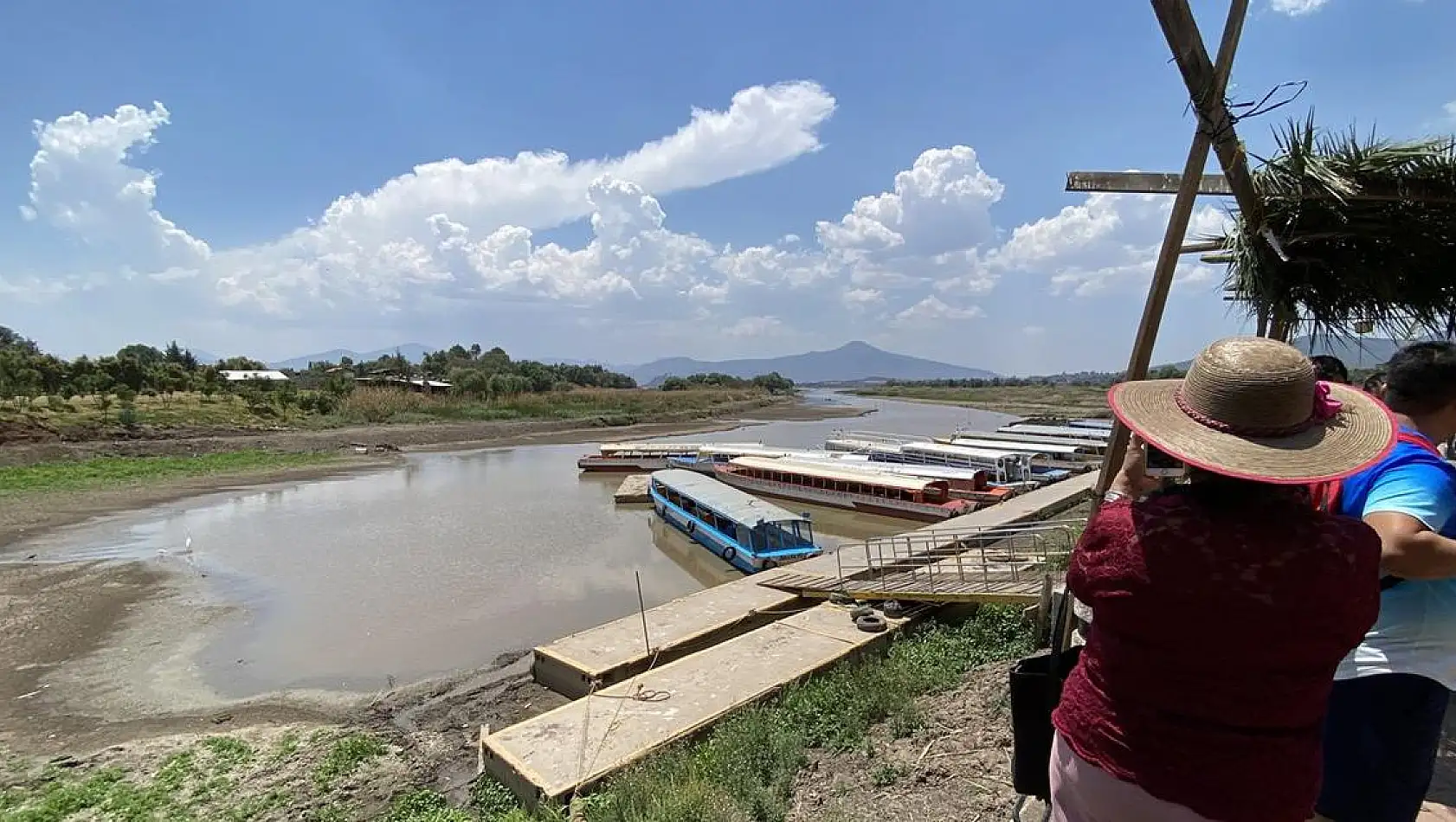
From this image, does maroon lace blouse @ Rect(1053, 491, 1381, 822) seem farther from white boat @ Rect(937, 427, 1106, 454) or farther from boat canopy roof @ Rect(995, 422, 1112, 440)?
boat canopy roof @ Rect(995, 422, 1112, 440)

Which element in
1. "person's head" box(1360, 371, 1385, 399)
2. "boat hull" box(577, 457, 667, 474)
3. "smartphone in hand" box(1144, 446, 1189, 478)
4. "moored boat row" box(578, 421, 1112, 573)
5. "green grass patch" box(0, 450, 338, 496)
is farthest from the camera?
"boat hull" box(577, 457, 667, 474)

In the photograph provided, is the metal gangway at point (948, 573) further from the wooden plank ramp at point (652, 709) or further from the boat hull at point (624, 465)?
the boat hull at point (624, 465)

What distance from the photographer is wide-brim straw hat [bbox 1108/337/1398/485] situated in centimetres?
159

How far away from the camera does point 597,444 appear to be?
4534 cm

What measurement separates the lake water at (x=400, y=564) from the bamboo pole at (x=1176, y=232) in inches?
387

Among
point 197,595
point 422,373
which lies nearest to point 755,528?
point 197,595

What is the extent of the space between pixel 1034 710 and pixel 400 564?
53.8 ft

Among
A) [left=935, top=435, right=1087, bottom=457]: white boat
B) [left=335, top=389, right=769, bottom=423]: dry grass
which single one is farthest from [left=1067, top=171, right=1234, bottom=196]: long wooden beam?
[left=335, top=389, right=769, bottom=423]: dry grass

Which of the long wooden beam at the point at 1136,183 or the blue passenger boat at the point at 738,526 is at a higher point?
the long wooden beam at the point at 1136,183

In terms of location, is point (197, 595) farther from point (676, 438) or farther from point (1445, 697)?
point (676, 438)

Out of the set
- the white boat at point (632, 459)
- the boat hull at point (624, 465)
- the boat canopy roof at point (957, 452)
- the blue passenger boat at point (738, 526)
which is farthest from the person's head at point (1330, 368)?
the boat hull at point (624, 465)

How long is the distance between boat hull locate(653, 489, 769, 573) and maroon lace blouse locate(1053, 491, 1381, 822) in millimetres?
13247

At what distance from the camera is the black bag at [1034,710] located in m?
2.64

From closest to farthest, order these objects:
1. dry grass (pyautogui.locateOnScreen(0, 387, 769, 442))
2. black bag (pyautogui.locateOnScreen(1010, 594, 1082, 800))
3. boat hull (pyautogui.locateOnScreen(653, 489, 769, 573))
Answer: black bag (pyautogui.locateOnScreen(1010, 594, 1082, 800)) < boat hull (pyautogui.locateOnScreen(653, 489, 769, 573)) < dry grass (pyautogui.locateOnScreen(0, 387, 769, 442))
